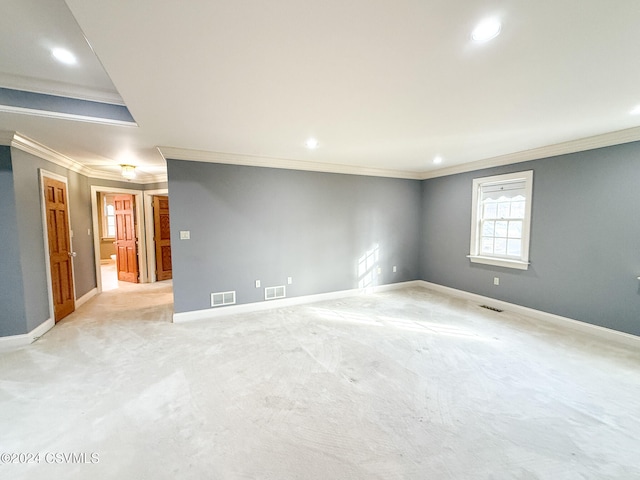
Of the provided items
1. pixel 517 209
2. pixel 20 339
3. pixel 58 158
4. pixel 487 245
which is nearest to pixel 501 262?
pixel 487 245

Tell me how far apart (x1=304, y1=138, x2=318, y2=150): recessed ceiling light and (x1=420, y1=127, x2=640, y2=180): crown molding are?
297 centimetres

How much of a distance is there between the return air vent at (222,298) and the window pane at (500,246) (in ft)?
14.7

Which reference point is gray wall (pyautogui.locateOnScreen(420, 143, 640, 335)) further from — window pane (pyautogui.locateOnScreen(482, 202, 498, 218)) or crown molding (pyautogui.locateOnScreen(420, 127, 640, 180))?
window pane (pyautogui.locateOnScreen(482, 202, 498, 218))

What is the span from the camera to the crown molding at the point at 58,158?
10.0 feet

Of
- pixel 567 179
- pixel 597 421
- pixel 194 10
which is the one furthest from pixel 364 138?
pixel 597 421

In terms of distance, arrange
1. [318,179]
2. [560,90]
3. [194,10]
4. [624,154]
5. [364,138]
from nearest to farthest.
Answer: [194,10] < [560,90] < [624,154] < [364,138] < [318,179]

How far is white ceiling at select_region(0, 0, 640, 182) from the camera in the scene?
1373 millimetres

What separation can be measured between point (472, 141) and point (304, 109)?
2.39m

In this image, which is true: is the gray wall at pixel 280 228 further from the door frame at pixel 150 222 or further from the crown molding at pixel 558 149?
the door frame at pixel 150 222

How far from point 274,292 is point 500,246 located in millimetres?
3938

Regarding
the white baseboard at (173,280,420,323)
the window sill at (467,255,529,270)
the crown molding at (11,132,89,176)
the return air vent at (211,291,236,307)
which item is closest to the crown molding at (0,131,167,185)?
the crown molding at (11,132,89,176)

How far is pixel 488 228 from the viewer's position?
4762mm

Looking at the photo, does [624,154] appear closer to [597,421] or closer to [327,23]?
[597,421]

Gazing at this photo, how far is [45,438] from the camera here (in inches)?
71.6
